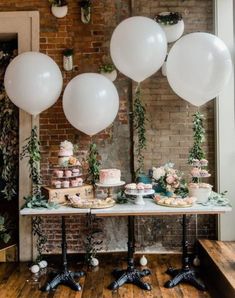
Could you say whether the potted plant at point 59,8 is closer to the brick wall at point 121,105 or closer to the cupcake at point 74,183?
the brick wall at point 121,105

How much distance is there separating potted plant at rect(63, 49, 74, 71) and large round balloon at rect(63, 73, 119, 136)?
30.3 inches

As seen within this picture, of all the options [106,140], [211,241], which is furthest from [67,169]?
[211,241]

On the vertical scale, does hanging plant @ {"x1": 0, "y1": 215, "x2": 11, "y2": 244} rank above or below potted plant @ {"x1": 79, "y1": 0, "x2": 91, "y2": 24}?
below

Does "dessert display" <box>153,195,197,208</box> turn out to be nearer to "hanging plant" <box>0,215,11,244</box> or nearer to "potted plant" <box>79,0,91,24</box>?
"hanging plant" <box>0,215,11,244</box>

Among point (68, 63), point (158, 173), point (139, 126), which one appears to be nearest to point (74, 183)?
point (158, 173)

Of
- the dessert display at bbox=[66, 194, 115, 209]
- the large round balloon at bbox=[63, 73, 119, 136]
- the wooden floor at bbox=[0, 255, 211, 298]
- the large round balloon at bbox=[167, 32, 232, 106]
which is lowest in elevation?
the wooden floor at bbox=[0, 255, 211, 298]

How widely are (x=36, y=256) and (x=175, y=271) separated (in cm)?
149

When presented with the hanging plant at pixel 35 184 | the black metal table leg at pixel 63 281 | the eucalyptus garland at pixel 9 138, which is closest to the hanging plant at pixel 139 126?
the hanging plant at pixel 35 184

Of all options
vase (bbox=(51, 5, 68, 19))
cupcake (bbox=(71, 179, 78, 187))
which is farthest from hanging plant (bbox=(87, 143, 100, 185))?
vase (bbox=(51, 5, 68, 19))

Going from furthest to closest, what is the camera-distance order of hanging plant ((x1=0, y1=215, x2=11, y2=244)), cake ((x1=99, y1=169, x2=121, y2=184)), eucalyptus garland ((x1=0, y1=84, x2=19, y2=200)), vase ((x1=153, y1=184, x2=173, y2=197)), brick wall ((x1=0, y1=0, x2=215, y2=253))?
eucalyptus garland ((x1=0, y1=84, x2=19, y2=200)) → brick wall ((x1=0, y1=0, x2=215, y2=253)) → hanging plant ((x1=0, y1=215, x2=11, y2=244)) → vase ((x1=153, y1=184, x2=173, y2=197)) → cake ((x1=99, y1=169, x2=121, y2=184))

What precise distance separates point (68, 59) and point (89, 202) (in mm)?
1568

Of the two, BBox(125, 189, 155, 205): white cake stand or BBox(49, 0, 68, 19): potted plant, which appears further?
BBox(49, 0, 68, 19): potted plant

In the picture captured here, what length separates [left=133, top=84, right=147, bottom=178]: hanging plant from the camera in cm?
399

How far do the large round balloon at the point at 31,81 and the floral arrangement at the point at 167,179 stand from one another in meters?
1.25
